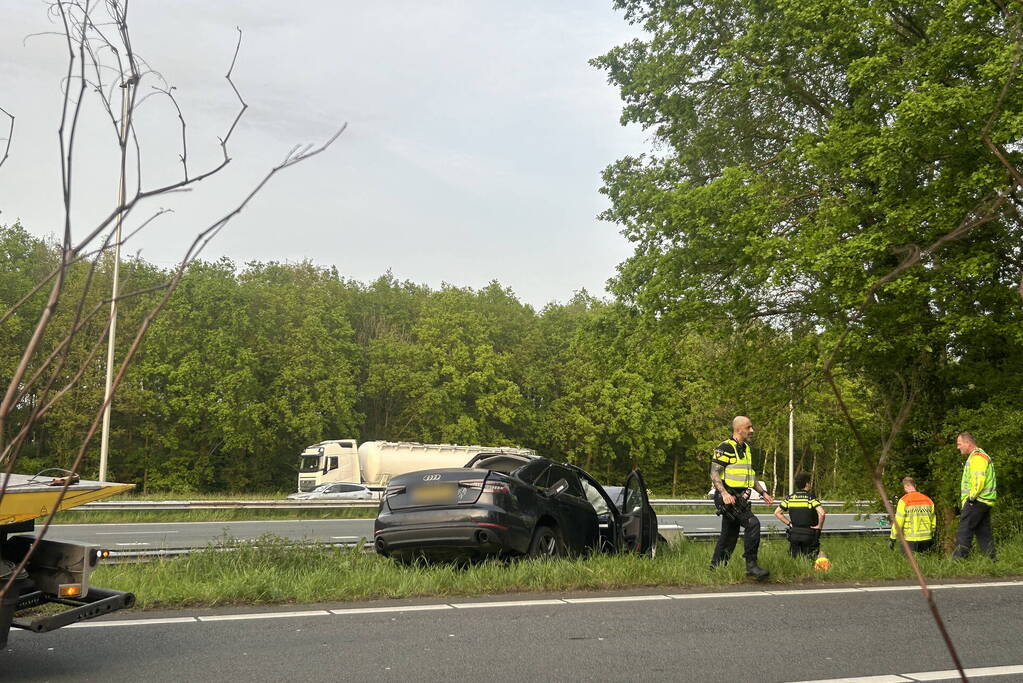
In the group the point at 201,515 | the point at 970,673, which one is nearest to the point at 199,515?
the point at 201,515

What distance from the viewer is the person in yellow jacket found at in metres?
12.0

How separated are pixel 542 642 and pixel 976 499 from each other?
7574mm

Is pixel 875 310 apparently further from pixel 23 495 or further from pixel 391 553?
pixel 23 495

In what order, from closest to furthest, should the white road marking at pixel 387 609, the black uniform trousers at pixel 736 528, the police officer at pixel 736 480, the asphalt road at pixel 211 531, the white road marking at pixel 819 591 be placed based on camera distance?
the white road marking at pixel 387 609 < the white road marking at pixel 819 591 < the black uniform trousers at pixel 736 528 < the police officer at pixel 736 480 < the asphalt road at pixel 211 531

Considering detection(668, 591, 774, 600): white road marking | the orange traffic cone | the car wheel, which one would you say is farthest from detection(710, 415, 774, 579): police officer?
the car wheel

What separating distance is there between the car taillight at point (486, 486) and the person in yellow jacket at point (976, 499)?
19.0ft

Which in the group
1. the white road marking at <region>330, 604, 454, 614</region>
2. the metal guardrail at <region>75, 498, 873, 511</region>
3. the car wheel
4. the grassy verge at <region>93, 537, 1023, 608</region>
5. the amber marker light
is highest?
the amber marker light

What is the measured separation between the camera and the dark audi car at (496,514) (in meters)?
10.1

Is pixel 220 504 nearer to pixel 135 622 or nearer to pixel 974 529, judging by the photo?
pixel 135 622

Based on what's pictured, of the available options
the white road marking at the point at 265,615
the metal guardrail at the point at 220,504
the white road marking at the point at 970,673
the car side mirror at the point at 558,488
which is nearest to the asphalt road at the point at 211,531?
the metal guardrail at the point at 220,504

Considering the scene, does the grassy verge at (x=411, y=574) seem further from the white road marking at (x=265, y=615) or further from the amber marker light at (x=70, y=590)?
the amber marker light at (x=70, y=590)

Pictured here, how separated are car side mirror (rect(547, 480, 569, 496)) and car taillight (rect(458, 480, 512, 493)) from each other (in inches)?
34.9

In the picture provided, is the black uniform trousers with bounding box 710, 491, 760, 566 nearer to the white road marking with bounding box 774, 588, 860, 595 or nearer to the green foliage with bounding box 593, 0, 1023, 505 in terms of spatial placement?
the white road marking with bounding box 774, 588, 860, 595

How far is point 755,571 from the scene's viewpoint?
994 centimetres
